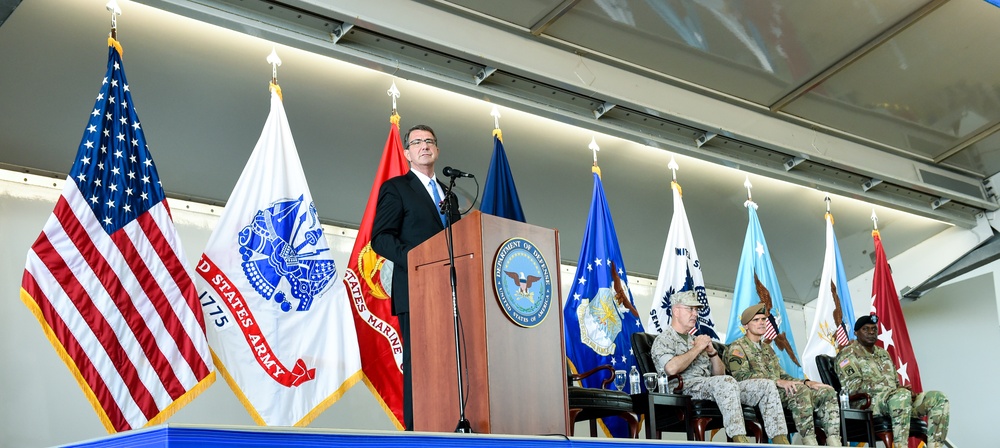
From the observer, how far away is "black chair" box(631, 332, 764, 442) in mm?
4703

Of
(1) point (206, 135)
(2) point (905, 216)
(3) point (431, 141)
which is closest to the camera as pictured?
(3) point (431, 141)

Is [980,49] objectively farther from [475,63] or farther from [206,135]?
[206,135]

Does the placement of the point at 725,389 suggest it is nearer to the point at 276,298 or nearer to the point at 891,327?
the point at 276,298


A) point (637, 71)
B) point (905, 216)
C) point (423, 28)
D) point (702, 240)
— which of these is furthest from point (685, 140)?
point (905, 216)

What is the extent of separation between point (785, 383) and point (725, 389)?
630mm

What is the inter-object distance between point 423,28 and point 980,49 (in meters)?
3.71

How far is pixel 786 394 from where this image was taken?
16.6 feet

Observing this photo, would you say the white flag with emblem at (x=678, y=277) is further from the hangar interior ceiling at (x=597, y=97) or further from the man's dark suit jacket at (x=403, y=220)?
the man's dark suit jacket at (x=403, y=220)

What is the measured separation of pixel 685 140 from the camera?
6.42m

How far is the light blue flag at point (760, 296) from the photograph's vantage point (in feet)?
21.4

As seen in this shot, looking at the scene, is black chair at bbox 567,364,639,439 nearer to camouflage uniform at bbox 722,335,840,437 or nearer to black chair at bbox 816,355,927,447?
camouflage uniform at bbox 722,335,840,437

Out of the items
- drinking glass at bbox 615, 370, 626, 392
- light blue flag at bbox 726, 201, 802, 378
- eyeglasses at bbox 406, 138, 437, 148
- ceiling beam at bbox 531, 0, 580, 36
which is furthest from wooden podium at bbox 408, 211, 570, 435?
light blue flag at bbox 726, 201, 802, 378

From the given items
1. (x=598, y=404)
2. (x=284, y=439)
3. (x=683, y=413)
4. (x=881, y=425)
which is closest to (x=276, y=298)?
(x=598, y=404)

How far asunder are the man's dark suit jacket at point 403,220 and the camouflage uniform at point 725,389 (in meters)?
1.86
